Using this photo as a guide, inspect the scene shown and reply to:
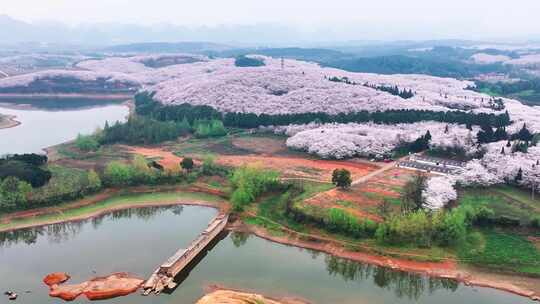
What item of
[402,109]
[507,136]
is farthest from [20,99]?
[507,136]

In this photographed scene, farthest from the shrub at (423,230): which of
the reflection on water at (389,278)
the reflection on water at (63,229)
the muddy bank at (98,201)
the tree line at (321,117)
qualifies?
the tree line at (321,117)

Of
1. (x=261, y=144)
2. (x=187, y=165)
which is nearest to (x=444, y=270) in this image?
(x=187, y=165)

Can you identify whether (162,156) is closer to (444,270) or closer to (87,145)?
(87,145)

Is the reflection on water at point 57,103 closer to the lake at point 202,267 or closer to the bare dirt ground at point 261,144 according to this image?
the bare dirt ground at point 261,144

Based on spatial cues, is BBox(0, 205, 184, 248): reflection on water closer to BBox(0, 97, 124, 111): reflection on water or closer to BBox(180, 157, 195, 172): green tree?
BBox(180, 157, 195, 172): green tree

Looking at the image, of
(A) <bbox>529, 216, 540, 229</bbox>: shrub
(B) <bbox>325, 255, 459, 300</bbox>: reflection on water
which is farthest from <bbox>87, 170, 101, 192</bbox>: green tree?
(A) <bbox>529, 216, 540, 229</bbox>: shrub

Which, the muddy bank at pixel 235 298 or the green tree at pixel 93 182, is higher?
the green tree at pixel 93 182
